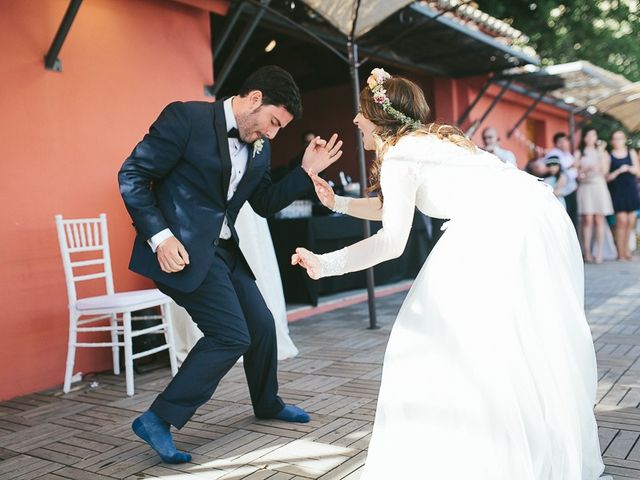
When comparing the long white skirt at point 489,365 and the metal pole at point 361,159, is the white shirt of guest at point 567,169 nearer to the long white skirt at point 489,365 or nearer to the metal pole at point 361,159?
the metal pole at point 361,159

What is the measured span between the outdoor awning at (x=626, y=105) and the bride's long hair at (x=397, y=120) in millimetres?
9315

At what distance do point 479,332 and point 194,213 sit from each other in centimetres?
137

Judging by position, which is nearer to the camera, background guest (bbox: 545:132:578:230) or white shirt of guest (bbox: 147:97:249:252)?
white shirt of guest (bbox: 147:97:249:252)

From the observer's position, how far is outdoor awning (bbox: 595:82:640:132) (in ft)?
34.6

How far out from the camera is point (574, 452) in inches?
82.0

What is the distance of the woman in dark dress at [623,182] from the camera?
9867mm

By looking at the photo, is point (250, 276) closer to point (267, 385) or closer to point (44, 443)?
point (267, 385)

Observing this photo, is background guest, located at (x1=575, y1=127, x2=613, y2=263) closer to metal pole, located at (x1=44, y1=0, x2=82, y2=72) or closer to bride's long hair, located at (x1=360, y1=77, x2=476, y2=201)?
metal pole, located at (x1=44, y1=0, x2=82, y2=72)

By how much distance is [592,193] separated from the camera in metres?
9.89

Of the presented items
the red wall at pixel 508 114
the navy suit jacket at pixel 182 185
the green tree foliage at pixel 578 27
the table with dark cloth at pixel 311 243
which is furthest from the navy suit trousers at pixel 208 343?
the green tree foliage at pixel 578 27

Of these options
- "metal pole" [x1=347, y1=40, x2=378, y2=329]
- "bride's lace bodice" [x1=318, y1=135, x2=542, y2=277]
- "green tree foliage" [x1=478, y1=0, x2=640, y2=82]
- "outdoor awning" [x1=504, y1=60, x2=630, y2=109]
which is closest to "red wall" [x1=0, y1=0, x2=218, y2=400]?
"metal pole" [x1=347, y1=40, x2=378, y2=329]

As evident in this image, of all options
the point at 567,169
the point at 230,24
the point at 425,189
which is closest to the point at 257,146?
the point at 425,189

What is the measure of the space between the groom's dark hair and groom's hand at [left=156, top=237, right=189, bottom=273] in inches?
28.9

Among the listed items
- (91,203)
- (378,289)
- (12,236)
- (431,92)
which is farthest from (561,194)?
(12,236)
